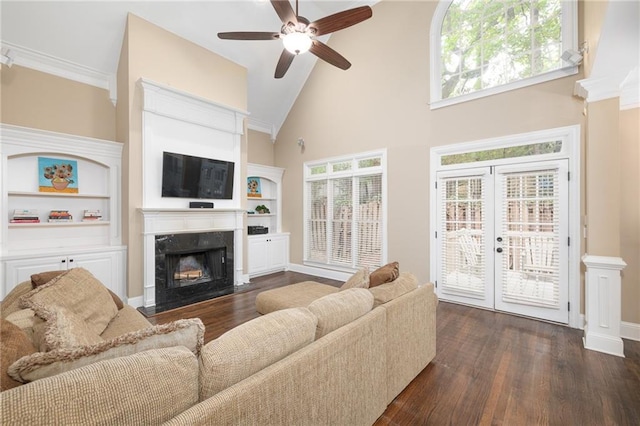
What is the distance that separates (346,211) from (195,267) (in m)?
2.90

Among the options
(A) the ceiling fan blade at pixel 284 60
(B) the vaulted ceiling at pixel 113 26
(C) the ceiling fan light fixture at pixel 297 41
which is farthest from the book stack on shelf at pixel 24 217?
(C) the ceiling fan light fixture at pixel 297 41

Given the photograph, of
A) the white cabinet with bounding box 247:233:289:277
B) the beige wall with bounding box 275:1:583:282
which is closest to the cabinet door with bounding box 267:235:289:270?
the white cabinet with bounding box 247:233:289:277

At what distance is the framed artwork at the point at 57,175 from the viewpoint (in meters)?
3.77

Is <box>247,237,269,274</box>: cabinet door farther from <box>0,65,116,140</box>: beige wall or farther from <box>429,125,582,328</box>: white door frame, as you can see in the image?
<box>429,125,582,328</box>: white door frame

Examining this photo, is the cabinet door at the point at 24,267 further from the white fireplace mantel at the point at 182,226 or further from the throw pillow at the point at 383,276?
the throw pillow at the point at 383,276

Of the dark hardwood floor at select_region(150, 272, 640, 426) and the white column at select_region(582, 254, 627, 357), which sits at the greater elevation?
the white column at select_region(582, 254, 627, 357)

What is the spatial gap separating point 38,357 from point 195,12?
502cm

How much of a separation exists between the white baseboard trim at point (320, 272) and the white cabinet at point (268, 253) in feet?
0.90

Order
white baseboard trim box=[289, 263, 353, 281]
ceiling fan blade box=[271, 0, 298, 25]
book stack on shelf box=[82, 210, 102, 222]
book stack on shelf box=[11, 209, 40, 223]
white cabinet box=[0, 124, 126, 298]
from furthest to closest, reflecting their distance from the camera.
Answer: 1. white baseboard trim box=[289, 263, 353, 281]
2. book stack on shelf box=[82, 210, 102, 222]
3. book stack on shelf box=[11, 209, 40, 223]
4. white cabinet box=[0, 124, 126, 298]
5. ceiling fan blade box=[271, 0, 298, 25]

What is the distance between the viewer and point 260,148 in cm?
658

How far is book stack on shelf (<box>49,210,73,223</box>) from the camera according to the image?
380 centimetres

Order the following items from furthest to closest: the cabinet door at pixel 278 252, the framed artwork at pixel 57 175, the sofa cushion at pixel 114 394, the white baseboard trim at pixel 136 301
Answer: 1. the cabinet door at pixel 278 252
2. the white baseboard trim at pixel 136 301
3. the framed artwork at pixel 57 175
4. the sofa cushion at pixel 114 394

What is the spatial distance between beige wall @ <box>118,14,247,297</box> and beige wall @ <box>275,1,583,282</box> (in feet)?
8.08

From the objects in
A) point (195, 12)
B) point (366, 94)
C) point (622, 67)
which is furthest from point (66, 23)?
point (622, 67)
